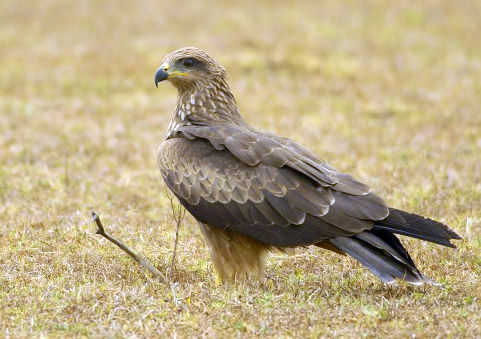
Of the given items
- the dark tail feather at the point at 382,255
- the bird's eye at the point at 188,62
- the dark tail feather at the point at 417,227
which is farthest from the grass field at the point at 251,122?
the bird's eye at the point at 188,62

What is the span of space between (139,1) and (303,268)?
1659 centimetres

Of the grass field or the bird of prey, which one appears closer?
the grass field

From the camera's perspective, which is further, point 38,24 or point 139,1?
A: point 139,1

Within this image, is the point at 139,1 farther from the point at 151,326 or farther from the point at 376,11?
the point at 151,326

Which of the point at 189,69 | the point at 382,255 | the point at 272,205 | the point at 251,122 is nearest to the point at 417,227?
the point at 382,255

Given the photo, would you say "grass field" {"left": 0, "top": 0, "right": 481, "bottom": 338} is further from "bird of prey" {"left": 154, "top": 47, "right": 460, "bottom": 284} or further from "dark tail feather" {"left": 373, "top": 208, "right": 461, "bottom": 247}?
"dark tail feather" {"left": 373, "top": 208, "right": 461, "bottom": 247}

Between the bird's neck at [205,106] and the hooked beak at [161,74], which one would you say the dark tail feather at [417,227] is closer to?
the bird's neck at [205,106]

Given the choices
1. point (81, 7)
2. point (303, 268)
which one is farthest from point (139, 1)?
point (303, 268)

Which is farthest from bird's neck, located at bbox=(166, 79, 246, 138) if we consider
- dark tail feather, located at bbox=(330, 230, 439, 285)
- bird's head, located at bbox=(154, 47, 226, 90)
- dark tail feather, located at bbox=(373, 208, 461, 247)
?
dark tail feather, located at bbox=(373, 208, 461, 247)

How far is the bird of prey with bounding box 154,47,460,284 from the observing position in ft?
19.6

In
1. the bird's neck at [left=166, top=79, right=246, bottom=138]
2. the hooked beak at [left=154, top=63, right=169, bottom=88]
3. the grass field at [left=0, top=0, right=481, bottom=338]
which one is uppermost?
the hooked beak at [left=154, top=63, right=169, bottom=88]

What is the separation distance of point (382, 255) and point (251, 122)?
25.1 ft

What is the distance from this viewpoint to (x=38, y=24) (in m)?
20.3

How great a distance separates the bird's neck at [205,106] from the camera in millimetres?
7312
